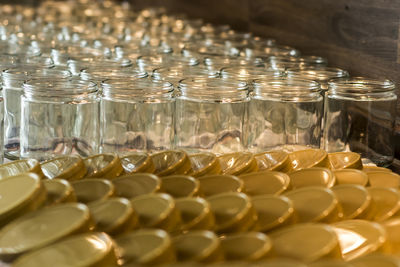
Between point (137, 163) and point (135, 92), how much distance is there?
0.68 feet

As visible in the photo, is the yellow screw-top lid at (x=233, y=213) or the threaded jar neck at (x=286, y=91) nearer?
the yellow screw-top lid at (x=233, y=213)

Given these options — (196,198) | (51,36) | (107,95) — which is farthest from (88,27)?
(196,198)

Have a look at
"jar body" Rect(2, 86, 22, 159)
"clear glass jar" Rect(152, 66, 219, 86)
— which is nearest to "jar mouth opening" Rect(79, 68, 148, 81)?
"clear glass jar" Rect(152, 66, 219, 86)

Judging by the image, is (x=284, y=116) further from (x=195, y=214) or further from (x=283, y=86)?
(x=195, y=214)

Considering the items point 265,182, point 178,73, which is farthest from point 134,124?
point 265,182

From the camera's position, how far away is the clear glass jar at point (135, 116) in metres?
1.25

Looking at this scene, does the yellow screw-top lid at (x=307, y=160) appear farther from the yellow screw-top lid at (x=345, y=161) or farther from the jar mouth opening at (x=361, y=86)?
the jar mouth opening at (x=361, y=86)

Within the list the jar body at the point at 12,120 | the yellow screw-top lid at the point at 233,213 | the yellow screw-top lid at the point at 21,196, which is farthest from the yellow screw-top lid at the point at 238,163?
the jar body at the point at 12,120

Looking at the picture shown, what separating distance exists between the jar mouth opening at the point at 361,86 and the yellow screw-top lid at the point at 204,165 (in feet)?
1.17

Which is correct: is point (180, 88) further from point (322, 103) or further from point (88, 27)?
point (88, 27)

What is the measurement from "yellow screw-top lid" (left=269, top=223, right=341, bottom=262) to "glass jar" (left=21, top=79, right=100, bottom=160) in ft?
1.93

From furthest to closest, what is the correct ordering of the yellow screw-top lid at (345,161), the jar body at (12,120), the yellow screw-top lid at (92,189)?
1. the jar body at (12,120)
2. the yellow screw-top lid at (345,161)
3. the yellow screw-top lid at (92,189)

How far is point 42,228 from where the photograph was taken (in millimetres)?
788

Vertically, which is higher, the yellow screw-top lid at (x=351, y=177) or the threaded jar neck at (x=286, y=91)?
the threaded jar neck at (x=286, y=91)
